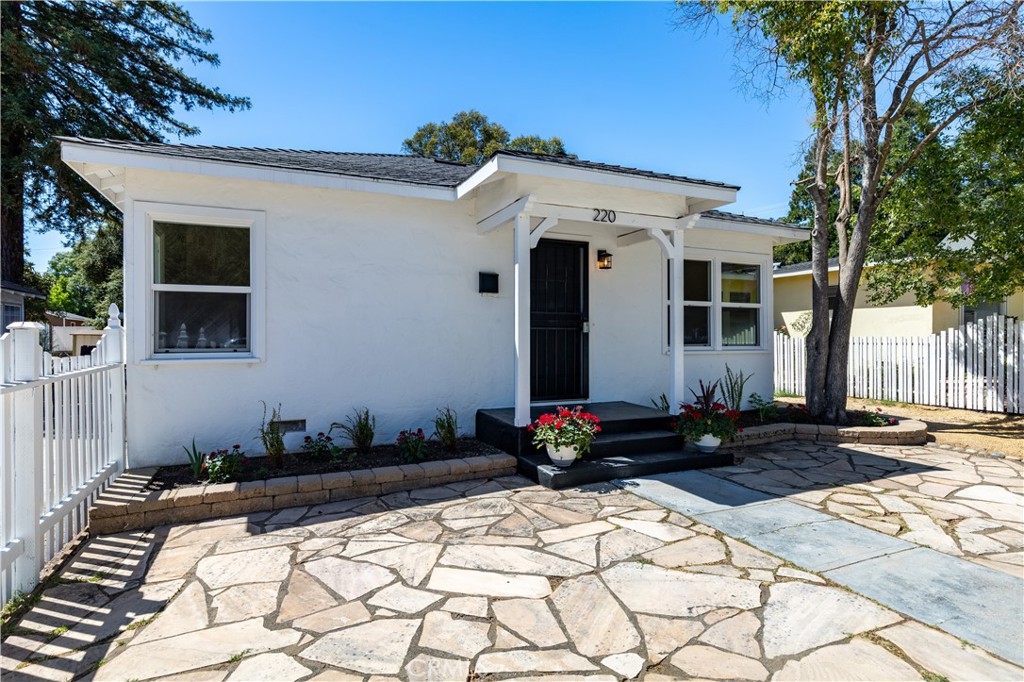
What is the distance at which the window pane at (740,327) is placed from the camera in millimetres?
7699

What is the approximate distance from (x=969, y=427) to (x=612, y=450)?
5952 mm

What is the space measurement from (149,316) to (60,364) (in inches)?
61.5

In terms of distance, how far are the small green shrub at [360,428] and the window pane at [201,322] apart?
4.08 ft

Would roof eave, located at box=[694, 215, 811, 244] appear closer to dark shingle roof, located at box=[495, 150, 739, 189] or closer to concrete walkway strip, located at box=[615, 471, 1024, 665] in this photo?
dark shingle roof, located at box=[495, 150, 739, 189]

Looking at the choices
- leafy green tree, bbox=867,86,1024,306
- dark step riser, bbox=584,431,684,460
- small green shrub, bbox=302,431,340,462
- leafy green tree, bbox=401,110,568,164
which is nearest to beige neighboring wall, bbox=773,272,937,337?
leafy green tree, bbox=867,86,1024,306

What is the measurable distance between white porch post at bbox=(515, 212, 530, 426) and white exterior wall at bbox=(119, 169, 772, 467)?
42.3 inches

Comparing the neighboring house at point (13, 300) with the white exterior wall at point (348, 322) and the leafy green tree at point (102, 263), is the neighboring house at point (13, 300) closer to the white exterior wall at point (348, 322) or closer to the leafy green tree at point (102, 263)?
the leafy green tree at point (102, 263)

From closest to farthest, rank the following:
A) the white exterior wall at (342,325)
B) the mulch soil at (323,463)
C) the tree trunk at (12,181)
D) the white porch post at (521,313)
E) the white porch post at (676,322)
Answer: the mulch soil at (323,463), the white exterior wall at (342,325), the white porch post at (521,313), the white porch post at (676,322), the tree trunk at (12,181)

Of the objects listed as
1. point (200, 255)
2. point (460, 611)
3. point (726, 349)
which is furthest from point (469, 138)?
point (460, 611)

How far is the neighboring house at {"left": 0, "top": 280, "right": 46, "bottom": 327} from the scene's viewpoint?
11.2 m

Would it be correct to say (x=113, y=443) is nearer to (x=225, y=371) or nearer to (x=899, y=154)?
(x=225, y=371)

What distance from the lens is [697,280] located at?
7.50 meters

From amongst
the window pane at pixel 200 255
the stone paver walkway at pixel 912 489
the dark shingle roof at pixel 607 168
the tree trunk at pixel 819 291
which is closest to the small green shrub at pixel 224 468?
the window pane at pixel 200 255

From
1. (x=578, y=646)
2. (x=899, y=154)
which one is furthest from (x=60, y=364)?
(x=899, y=154)
